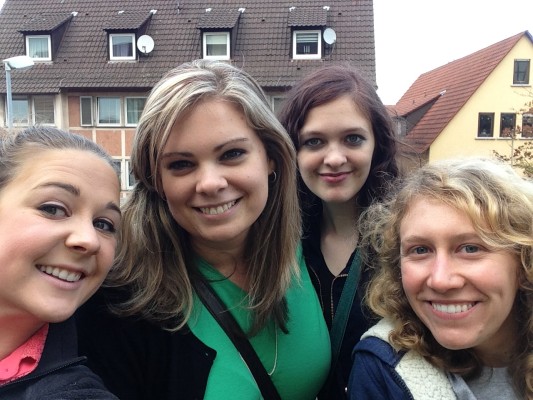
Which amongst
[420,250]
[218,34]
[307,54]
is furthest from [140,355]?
[218,34]

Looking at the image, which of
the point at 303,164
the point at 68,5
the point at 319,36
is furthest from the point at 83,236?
the point at 68,5

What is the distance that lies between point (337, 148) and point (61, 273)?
5.31 feet

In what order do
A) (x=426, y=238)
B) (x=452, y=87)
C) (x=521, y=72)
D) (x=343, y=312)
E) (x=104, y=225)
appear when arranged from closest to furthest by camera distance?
(x=104, y=225) → (x=426, y=238) → (x=343, y=312) → (x=521, y=72) → (x=452, y=87)

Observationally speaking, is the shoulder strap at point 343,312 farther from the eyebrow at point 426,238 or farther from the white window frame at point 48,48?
the white window frame at point 48,48

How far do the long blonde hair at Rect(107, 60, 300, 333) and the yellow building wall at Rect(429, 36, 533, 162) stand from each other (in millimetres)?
20550

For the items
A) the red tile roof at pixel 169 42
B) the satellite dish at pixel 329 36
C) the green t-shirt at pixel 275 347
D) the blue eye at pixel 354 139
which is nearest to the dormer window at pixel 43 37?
the red tile roof at pixel 169 42

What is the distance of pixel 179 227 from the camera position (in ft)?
6.86

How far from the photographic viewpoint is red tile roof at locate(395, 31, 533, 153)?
21.8 meters

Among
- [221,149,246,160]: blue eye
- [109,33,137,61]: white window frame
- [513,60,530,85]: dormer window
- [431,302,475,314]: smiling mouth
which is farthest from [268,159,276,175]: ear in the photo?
[513,60,530,85]: dormer window

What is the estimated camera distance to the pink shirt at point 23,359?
1.49 meters

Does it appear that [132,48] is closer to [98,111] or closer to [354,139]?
[98,111]

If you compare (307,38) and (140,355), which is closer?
(140,355)

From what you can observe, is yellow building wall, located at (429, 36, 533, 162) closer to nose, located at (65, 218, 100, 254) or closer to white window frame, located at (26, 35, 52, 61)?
white window frame, located at (26, 35, 52, 61)

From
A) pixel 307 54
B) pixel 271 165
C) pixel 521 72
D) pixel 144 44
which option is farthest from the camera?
pixel 521 72
